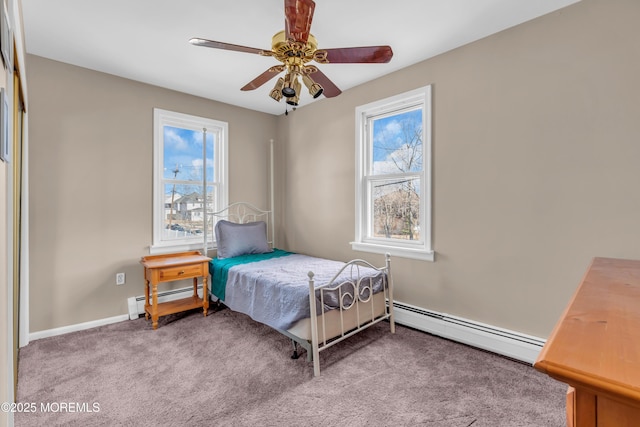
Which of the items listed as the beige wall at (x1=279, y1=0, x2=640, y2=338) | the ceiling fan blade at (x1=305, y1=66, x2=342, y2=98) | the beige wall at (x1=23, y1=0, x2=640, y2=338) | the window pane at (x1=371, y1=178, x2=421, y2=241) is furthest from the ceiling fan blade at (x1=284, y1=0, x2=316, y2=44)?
the window pane at (x1=371, y1=178, x2=421, y2=241)

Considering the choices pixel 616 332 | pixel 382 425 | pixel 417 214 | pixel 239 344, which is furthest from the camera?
pixel 417 214

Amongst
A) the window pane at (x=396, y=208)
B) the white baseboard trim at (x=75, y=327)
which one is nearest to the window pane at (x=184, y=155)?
the white baseboard trim at (x=75, y=327)

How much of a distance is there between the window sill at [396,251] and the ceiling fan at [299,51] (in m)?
1.71

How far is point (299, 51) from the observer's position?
1.86 meters

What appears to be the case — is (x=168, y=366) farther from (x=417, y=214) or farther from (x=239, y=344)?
(x=417, y=214)

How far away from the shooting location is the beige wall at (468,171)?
1992 mm

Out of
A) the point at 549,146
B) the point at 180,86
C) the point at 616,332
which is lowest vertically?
the point at 616,332

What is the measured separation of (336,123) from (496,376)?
286 centimetres

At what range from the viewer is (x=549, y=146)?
2.18 metres

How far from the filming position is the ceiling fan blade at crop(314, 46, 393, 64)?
1870 mm

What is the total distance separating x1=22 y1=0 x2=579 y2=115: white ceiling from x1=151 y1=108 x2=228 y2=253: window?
74cm

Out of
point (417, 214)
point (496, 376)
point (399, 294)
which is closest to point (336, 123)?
point (417, 214)

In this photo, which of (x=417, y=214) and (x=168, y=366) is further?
(x=417, y=214)

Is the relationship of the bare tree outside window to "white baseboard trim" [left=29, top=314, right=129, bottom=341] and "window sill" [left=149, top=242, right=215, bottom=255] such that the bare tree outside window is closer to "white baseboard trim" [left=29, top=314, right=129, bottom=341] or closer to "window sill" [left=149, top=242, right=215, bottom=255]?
"window sill" [left=149, top=242, right=215, bottom=255]
